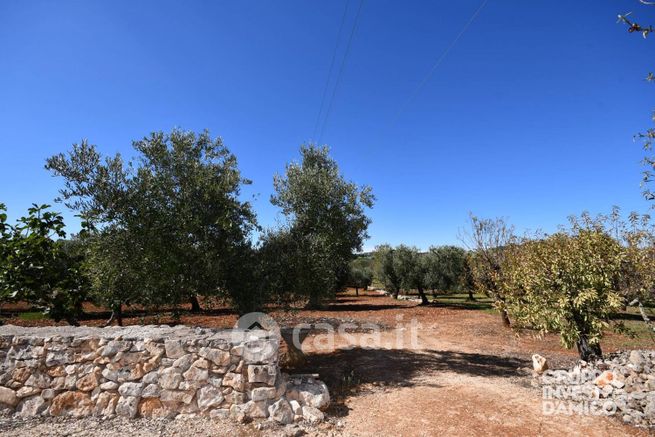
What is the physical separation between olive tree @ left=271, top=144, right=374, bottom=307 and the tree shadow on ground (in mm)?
2395

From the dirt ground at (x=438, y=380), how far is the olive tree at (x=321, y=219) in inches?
87.2

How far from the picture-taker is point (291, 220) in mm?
11266

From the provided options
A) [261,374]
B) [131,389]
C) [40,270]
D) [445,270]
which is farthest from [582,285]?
[445,270]

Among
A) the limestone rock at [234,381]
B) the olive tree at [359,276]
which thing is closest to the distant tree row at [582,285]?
the limestone rock at [234,381]

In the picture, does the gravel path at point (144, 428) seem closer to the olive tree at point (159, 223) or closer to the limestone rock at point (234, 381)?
the limestone rock at point (234, 381)

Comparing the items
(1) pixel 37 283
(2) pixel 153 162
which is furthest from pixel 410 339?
(1) pixel 37 283

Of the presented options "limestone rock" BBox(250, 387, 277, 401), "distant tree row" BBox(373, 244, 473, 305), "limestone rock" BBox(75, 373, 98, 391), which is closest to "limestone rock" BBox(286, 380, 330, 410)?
"limestone rock" BBox(250, 387, 277, 401)

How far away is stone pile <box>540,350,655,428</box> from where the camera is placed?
6641 mm

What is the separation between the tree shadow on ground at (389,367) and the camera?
Result: 359 inches

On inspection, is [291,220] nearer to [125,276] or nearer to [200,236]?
[200,236]

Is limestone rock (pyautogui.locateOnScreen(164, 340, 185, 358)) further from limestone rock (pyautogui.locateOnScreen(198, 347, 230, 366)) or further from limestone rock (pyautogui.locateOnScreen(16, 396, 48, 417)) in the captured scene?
limestone rock (pyautogui.locateOnScreen(16, 396, 48, 417))

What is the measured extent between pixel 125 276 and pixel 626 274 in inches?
593

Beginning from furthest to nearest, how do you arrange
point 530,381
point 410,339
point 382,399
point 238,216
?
1. point 410,339
2. point 238,216
3. point 530,381
4. point 382,399

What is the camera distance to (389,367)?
10.7 meters
